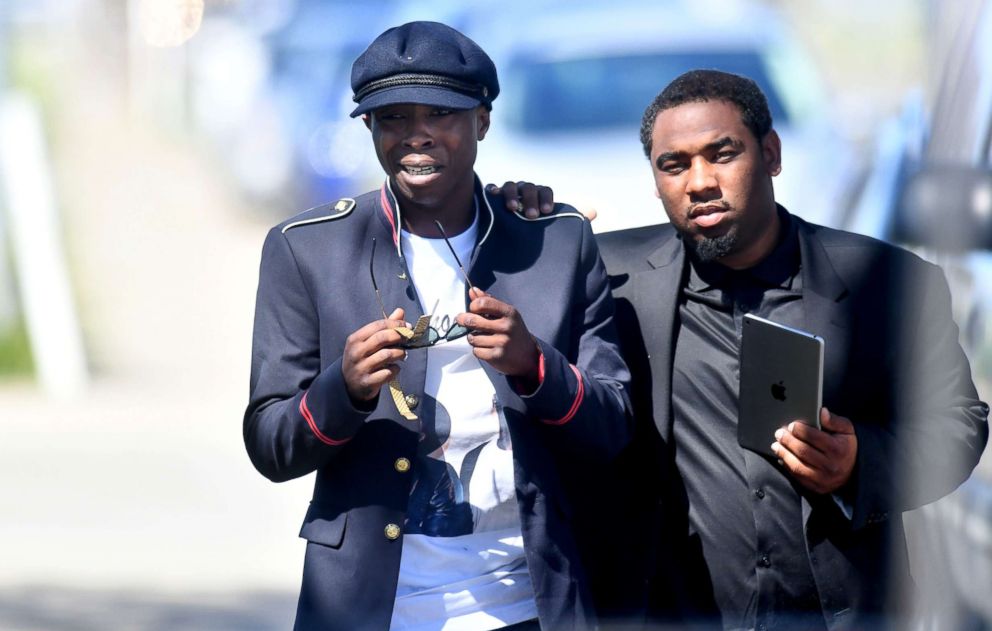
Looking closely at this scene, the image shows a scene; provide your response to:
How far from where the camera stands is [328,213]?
311 cm

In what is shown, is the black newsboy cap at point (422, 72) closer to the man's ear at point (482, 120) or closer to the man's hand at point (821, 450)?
the man's ear at point (482, 120)

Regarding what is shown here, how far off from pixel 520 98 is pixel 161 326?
501 centimetres

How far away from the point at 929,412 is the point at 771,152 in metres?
0.56

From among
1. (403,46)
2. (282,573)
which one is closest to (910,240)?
(403,46)

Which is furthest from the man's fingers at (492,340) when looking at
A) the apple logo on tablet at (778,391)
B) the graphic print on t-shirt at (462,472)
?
the apple logo on tablet at (778,391)

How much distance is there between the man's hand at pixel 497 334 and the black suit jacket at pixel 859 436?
503mm

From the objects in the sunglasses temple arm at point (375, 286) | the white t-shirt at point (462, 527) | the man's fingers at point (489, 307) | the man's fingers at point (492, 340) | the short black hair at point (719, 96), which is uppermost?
the short black hair at point (719, 96)

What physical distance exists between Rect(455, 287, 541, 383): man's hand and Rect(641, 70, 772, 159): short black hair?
68cm

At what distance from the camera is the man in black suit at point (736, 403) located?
122 inches

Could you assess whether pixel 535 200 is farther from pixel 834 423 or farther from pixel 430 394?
→ pixel 834 423

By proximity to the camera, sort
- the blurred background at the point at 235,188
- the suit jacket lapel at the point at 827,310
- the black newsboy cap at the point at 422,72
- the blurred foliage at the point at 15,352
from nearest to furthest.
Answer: the black newsboy cap at the point at 422,72 → the suit jacket lapel at the point at 827,310 → the blurred background at the point at 235,188 → the blurred foliage at the point at 15,352

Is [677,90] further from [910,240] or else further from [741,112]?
[910,240]

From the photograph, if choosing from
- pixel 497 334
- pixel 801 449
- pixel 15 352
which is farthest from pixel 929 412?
pixel 15 352

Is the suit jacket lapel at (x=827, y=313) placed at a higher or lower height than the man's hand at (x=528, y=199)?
lower
